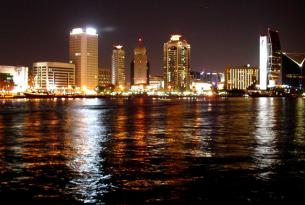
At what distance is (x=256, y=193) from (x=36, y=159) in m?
11.0

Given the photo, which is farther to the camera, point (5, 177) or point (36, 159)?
point (36, 159)

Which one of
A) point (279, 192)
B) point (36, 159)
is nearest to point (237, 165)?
point (279, 192)

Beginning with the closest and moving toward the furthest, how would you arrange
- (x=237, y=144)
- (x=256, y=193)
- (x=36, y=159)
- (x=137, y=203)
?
1. (x=137, y=203)
2. (x=256, y=193)
3. (x=36, y=159)
4. (x=237, y=144)

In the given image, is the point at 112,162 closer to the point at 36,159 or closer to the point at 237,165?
the point at 36,159

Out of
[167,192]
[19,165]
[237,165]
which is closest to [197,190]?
[167,192]

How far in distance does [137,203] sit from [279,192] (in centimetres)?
475

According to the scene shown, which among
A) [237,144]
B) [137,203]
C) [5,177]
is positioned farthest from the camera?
[237,144]

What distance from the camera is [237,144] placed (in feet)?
94.2

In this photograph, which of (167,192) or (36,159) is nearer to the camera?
(167,192)

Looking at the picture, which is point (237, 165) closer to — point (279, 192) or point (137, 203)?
point (279, 192)

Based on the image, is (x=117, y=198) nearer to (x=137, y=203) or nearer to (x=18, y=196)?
(x=137, y=203)

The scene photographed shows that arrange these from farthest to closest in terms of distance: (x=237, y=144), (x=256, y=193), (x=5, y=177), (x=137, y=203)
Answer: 1. (x=237, y=144)
2. (x=5, y=177)
3. (x=256, y=193)
4. (x=137, y=203)

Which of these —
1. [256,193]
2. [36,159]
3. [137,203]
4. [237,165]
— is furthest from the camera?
[36,159]

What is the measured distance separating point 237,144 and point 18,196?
53.6ft
